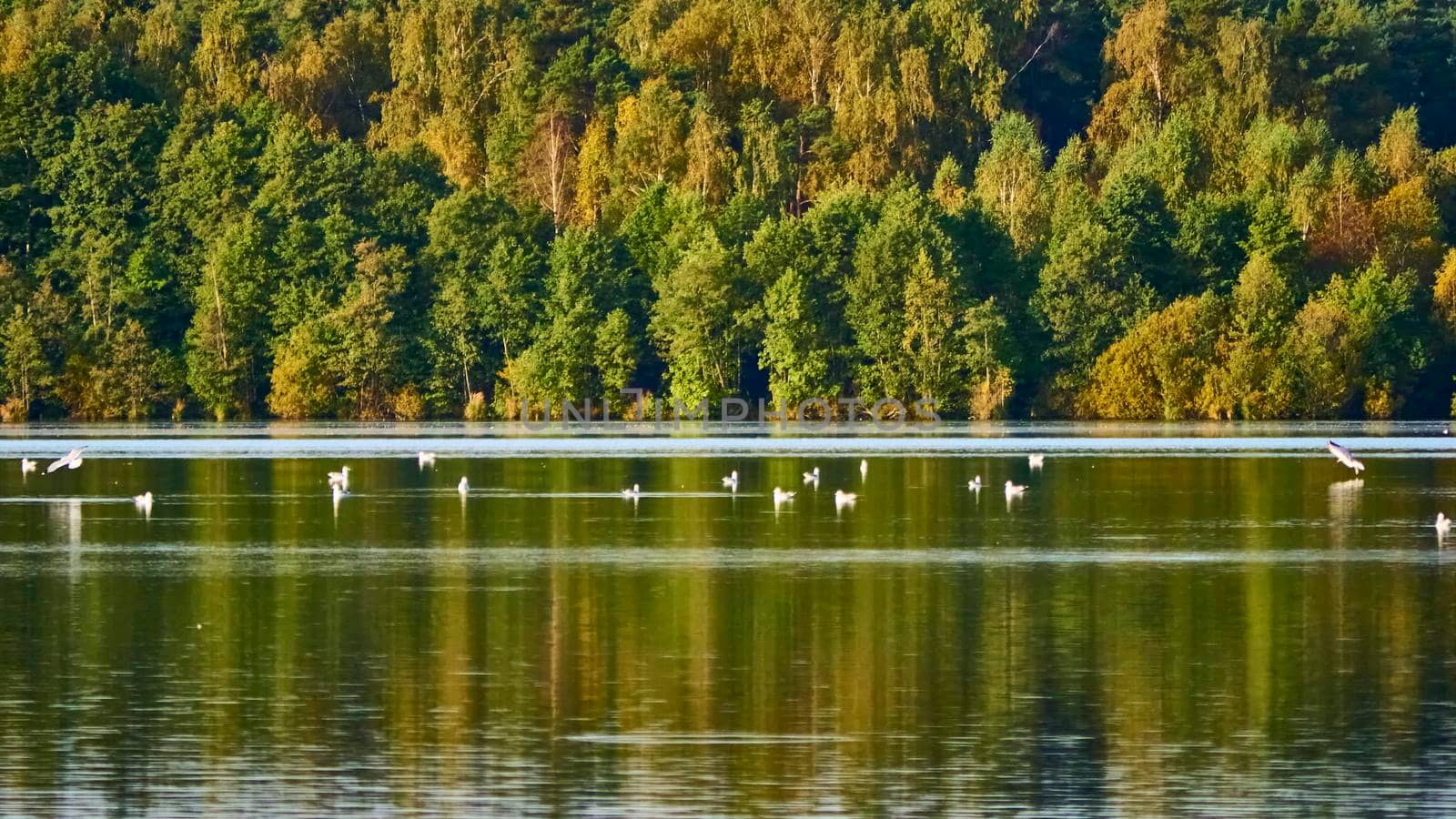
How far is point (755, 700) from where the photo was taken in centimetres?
1850

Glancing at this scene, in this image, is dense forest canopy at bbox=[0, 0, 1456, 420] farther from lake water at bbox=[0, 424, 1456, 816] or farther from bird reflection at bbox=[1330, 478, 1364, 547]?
lake water at bbox=[0, 424, 1456, 816]

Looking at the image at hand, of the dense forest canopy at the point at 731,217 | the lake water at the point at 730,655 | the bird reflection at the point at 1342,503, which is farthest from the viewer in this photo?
the dense forest canopy at the point at 731,217

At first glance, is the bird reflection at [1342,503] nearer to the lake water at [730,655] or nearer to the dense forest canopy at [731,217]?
the lake water at [730,655]

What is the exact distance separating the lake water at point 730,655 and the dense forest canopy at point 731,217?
143 feet

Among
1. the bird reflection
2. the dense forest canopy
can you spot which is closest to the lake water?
the bird reflection

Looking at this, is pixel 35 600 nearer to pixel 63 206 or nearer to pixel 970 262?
pixel 970 262

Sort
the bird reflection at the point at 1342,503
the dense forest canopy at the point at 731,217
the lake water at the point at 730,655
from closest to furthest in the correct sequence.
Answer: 1. the lake water at the point at 730,655
2. the bird reflection at the point at 1342,503
3. the dense forest canopy at the point at 731,217

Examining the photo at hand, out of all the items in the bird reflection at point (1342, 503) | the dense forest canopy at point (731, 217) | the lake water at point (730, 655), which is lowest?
the lake water at point (730, 655)

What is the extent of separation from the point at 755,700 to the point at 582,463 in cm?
3639

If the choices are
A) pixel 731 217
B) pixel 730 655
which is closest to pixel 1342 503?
pixel 730 655

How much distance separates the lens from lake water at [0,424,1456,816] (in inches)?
611

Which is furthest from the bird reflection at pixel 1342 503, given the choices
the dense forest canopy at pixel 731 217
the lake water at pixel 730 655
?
the dense forest canopy at pixel 731 217

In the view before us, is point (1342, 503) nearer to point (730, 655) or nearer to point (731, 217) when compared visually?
point (730, 655)

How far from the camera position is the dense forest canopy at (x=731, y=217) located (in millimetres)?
85000
